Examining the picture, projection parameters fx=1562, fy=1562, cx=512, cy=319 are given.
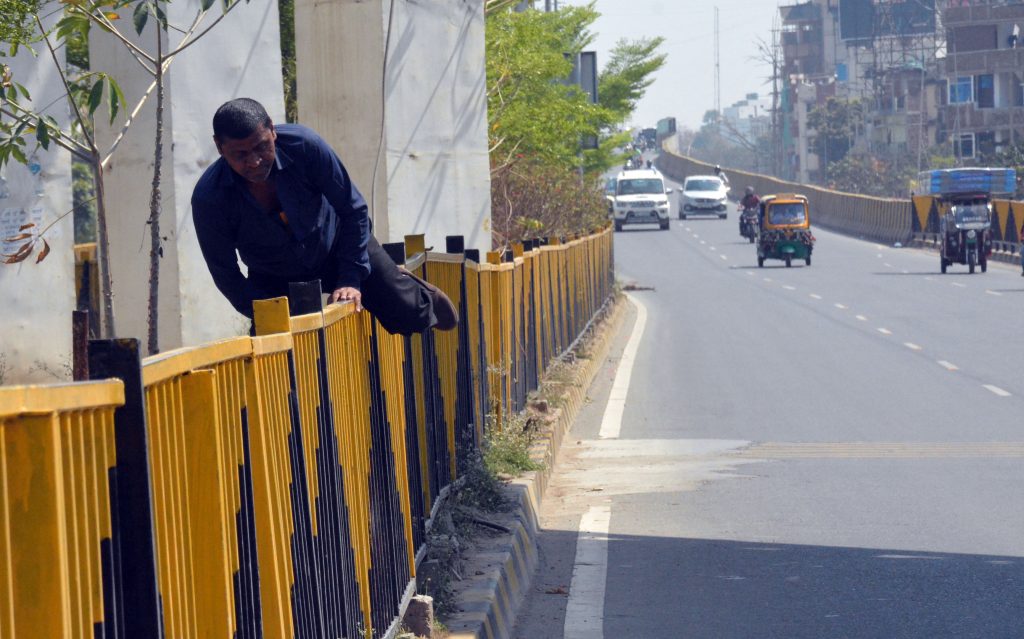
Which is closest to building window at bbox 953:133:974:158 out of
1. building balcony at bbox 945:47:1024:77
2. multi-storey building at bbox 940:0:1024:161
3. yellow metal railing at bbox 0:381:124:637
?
multi-storey building at bbox 940:0:1024:161

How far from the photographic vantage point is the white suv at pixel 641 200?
62.6 m

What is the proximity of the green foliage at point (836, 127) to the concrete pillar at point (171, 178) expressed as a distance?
103033mm

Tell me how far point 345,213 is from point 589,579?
272 cm

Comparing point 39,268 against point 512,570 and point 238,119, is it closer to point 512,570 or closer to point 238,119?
point 512,570

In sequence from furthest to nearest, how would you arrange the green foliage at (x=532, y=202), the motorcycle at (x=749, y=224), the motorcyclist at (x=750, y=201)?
1. the motorcycle at (x=749, y=224)
2. the motorcyclist at (x=750, y=201)
3. the green foliage at (x=532, y=202)

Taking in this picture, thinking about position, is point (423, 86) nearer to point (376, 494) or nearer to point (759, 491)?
point (759, 491)

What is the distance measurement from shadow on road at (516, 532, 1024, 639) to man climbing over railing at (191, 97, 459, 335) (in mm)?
Result: 1790

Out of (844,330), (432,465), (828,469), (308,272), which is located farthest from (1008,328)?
(308,272)

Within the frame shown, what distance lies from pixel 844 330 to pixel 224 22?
40.1 ft

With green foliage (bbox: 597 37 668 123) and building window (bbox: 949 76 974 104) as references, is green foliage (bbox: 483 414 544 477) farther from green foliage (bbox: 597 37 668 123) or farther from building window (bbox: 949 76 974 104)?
building window (bbox: 949 76 974 104)

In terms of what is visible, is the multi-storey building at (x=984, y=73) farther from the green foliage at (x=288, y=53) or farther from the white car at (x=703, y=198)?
the green foliage at (x=288, y=53)

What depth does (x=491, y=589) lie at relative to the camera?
6.41 metres

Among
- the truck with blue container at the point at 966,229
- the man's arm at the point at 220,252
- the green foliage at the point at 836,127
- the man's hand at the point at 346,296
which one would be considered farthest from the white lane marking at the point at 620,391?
the green foliage at the point at 836,127

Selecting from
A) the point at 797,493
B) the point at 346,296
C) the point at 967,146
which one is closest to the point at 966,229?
the point at 797,493
